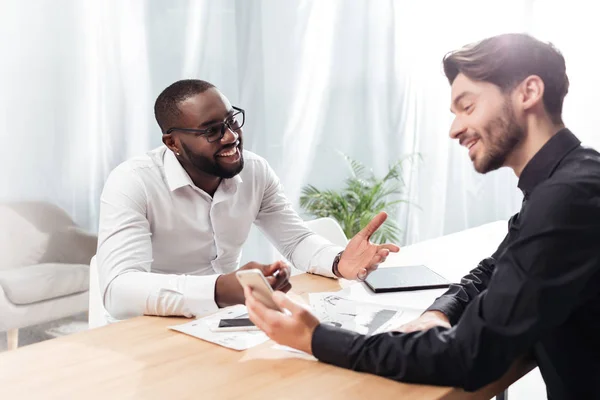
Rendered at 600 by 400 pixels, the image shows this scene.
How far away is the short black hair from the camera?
85.4 inches

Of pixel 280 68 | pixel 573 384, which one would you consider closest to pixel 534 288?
pixel 573 384

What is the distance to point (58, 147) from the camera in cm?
273

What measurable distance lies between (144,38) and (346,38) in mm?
1589

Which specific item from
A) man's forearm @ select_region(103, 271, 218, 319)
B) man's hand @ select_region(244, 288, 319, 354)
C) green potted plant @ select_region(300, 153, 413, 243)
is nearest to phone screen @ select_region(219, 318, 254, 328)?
man's forearm @ select_region(103, 271, 218, 319)

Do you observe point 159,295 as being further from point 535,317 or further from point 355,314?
point 535,317

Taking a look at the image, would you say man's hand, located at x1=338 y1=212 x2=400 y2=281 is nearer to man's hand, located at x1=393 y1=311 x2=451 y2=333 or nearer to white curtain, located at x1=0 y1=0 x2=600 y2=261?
man's hand, located at x1=393 y1=311 x2=451 y2=333

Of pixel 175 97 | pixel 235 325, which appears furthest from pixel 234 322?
pixel 175 97

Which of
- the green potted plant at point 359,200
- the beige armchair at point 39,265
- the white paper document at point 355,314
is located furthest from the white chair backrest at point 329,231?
the green potted plant at point 359,200

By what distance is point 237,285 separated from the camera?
1.66 metres

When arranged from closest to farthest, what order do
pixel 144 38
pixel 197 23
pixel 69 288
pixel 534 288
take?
pixel 534 288 → pixel 69 288 → pixel 144 38 → pixel 197 23

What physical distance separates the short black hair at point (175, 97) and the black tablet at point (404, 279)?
84 centimetres

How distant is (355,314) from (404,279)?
0.36 m

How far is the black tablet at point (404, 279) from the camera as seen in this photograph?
1.83m

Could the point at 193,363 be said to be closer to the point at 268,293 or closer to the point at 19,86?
the point at 268,293
